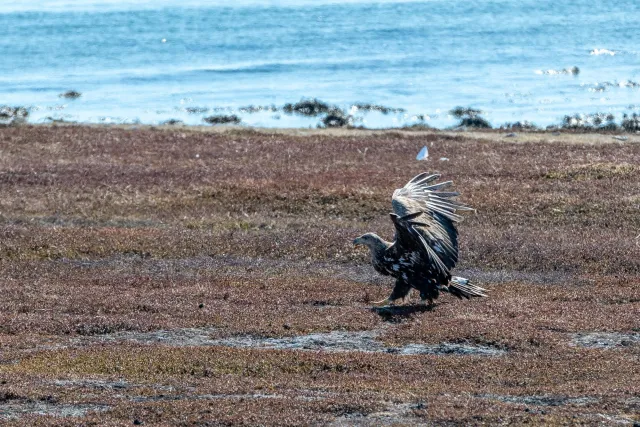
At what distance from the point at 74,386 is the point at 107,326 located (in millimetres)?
3309

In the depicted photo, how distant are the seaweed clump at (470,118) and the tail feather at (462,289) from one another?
29.4 metres

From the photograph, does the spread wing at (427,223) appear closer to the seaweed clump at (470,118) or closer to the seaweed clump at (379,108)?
the seaweed clump at (470,118)

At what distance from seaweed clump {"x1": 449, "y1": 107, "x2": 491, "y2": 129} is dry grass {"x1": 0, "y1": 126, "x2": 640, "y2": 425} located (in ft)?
35.6

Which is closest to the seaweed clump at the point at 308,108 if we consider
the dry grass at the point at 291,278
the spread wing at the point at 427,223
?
the dry grass at the point at 291,278

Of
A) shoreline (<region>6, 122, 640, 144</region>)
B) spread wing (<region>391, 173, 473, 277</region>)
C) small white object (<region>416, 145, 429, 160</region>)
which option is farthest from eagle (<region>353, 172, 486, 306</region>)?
shoreline (<region>6, 122, 640, 144</region>)

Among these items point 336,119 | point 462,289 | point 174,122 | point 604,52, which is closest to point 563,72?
point 604,52

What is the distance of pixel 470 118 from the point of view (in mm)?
49156

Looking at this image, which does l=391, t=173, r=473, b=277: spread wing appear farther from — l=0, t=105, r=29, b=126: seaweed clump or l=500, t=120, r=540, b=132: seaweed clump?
l=0, t=105, r=29, b=126: seaweed clump

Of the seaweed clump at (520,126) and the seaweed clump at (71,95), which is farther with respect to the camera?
the seaweed clump at (71,95)

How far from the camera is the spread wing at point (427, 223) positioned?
52.7 ft

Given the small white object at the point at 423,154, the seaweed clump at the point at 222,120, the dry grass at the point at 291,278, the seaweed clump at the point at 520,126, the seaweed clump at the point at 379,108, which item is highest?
the dry grass at the point at 291,278

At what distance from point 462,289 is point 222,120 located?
3509cm

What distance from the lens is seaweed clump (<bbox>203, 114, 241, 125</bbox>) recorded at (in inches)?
1981

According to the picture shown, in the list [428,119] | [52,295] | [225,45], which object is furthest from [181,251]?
[225,45]
